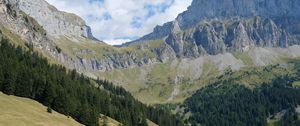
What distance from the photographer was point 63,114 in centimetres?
11762

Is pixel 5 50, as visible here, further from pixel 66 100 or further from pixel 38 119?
pixel 38 119

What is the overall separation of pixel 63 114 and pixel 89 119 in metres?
7.46

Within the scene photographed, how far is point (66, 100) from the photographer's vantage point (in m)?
121

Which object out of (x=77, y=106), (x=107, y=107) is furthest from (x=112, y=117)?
(x=77, y=106)

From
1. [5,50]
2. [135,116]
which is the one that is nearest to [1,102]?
[5,50]

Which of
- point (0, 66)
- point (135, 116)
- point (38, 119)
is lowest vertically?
point (135, 116)

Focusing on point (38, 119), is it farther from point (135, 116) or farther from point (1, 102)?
Result: point (135, 116)

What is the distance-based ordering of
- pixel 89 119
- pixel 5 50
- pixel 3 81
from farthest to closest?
pixel 5 50, pixel 89 119, pixel 3 81

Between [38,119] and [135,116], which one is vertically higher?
[38,119]

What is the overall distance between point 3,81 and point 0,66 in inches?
364


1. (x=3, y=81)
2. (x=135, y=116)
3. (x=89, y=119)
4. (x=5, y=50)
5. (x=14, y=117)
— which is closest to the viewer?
(x=14, y=117)

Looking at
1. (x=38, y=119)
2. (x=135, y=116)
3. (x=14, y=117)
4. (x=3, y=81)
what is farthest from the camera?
(x=135, y=116)

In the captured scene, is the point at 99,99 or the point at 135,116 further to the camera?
the point at 135,116

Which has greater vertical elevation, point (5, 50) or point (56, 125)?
point (5, 50)
